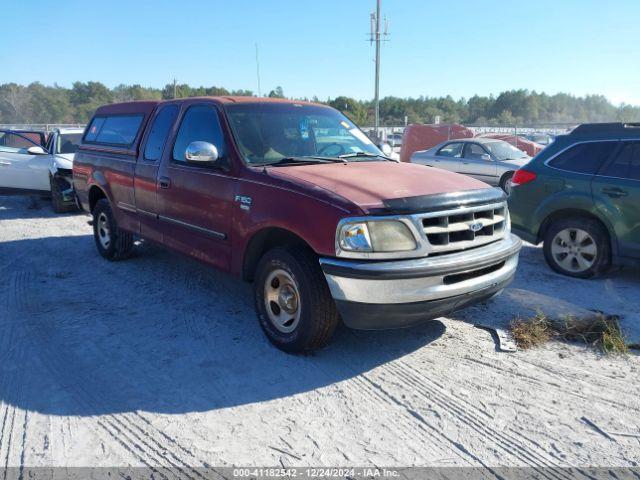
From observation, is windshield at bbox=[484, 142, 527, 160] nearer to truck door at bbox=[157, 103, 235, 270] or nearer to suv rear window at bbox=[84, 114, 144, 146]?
suv rear window at bbox=[84, 114, 144, 146]

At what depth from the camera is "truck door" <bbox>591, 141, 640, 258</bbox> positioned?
5.52 m

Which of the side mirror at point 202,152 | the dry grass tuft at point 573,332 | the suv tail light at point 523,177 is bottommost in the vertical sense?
the dry grass tuft at point 573,332

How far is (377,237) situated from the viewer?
3406 mm

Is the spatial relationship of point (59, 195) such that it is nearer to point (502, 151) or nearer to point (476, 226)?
point (476, 226)

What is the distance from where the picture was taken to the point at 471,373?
145 inches

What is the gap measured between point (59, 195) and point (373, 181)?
8.48 meters

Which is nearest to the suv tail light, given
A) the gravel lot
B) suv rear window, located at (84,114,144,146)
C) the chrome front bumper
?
the gravel lot

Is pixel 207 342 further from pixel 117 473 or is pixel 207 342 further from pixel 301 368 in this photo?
pixel 117 473

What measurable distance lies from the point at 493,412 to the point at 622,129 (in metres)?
4.29

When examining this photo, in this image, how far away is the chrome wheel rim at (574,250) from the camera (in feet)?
19.3

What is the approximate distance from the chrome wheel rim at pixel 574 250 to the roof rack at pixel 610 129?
1.17m

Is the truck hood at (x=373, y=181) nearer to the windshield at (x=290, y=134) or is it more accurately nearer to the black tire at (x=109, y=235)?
the windshield at (x=290, y=134)

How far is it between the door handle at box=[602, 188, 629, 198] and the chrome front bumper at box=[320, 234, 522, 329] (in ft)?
9.51

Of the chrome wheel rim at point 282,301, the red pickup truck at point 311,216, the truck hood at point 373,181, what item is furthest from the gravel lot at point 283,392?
the truck hood at point 373,181
